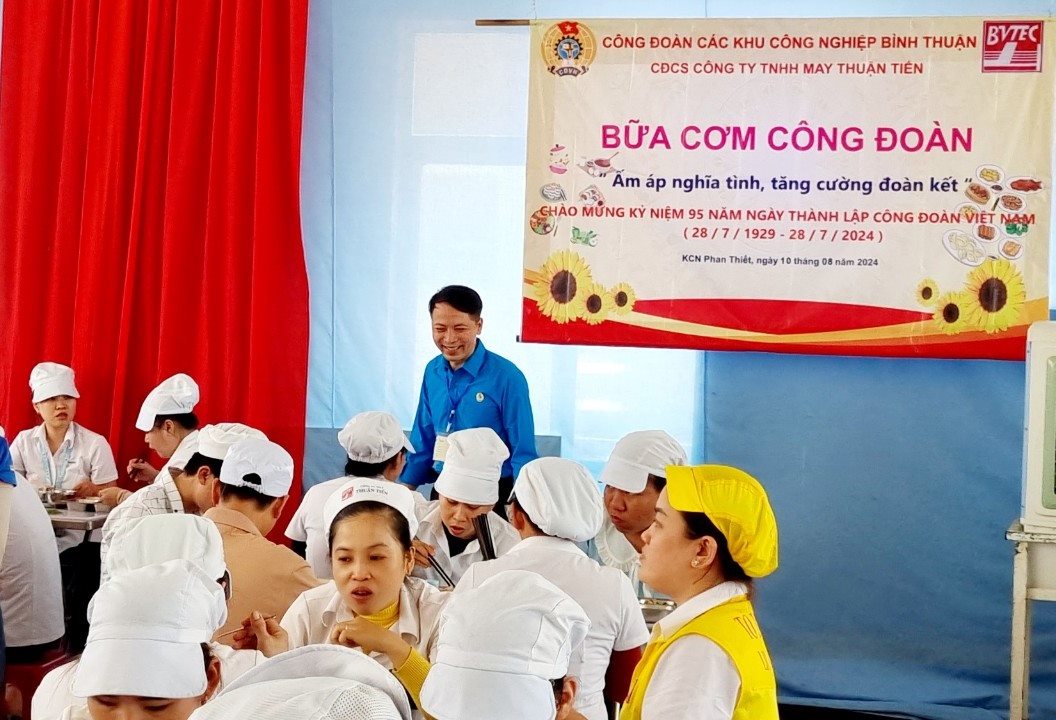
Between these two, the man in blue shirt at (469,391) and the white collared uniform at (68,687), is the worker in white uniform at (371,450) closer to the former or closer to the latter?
the man in blue shirt at (469,391)

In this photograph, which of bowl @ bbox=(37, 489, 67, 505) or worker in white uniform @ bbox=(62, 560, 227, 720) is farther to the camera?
bowl @ bbox=(37, 489, 67, 505)

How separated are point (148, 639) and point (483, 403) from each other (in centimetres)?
288

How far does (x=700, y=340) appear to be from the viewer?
4.79 meters

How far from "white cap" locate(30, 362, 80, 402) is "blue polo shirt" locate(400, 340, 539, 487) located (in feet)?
5.48

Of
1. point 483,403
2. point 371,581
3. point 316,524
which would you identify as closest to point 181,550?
point 371,581

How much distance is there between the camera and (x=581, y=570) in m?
2.68

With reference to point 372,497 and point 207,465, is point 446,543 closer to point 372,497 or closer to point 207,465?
point 207,465

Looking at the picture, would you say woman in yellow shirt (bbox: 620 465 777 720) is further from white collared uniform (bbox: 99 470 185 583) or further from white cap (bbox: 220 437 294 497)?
white collared uniform (bbox: 99 470 185 583)

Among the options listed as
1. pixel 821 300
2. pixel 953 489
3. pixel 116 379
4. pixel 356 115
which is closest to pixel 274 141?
pixel 356 115

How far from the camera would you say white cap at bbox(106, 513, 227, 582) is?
2.26 meters

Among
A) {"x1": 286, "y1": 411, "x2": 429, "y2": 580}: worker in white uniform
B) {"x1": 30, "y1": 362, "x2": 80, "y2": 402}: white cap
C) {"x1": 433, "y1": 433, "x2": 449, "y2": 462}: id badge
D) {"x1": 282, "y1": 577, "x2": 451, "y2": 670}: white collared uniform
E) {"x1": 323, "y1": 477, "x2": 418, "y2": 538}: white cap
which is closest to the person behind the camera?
{"x1": 282, "y1": 577, "x2": 451, "y2": 670}: white collared uniform

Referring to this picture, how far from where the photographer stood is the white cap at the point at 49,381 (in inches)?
205

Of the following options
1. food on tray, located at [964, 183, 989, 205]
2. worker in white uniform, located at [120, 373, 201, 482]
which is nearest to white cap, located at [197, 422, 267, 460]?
worker in white uniform, located at [120, 373, 201, 482]

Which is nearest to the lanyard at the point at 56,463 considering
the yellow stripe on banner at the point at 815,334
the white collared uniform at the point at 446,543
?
the yellow stripe on banner at the point at 815,334
